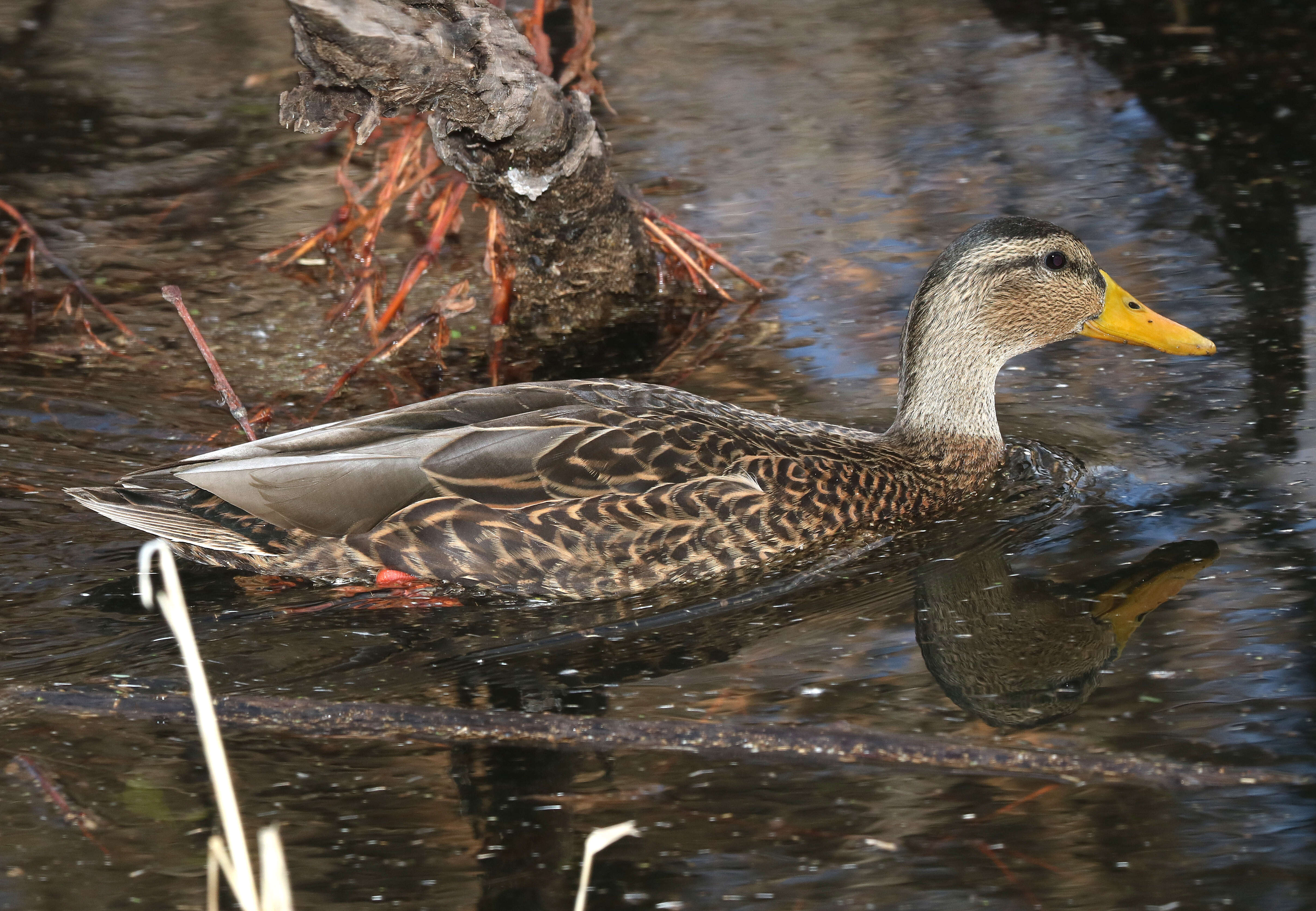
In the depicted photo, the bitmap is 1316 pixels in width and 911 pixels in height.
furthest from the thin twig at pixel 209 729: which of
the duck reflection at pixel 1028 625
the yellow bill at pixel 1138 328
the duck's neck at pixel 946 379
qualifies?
the yellow bill at pixel 1138 328

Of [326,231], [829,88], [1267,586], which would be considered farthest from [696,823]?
[829,88]

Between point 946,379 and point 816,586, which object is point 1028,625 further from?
point 946,379

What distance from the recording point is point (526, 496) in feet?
19.9

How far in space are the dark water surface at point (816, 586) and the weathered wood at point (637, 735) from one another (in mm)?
64

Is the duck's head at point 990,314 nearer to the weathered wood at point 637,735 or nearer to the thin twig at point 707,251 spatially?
the thin twig at point 707,251

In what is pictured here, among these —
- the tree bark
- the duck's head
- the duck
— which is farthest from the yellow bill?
the tree bark

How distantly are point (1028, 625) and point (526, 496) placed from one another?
1.84 meters

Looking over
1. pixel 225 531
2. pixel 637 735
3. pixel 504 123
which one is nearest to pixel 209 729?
Answer: pixel 637 735

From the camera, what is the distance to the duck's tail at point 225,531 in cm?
615

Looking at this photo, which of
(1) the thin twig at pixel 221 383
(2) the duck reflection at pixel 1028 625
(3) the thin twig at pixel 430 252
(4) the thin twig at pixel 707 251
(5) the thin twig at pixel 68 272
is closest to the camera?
(2) the duck reflection at pixel 1028 625

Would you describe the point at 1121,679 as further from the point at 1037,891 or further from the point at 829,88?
the point at 829,88

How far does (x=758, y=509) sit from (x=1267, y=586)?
180 cm

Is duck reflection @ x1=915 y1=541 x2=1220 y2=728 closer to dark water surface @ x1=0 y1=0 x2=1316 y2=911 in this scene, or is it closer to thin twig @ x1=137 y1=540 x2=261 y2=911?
dark water surface @ x1=0 y1=0 x2=1316 y2=911

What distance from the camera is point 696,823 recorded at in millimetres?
4520
